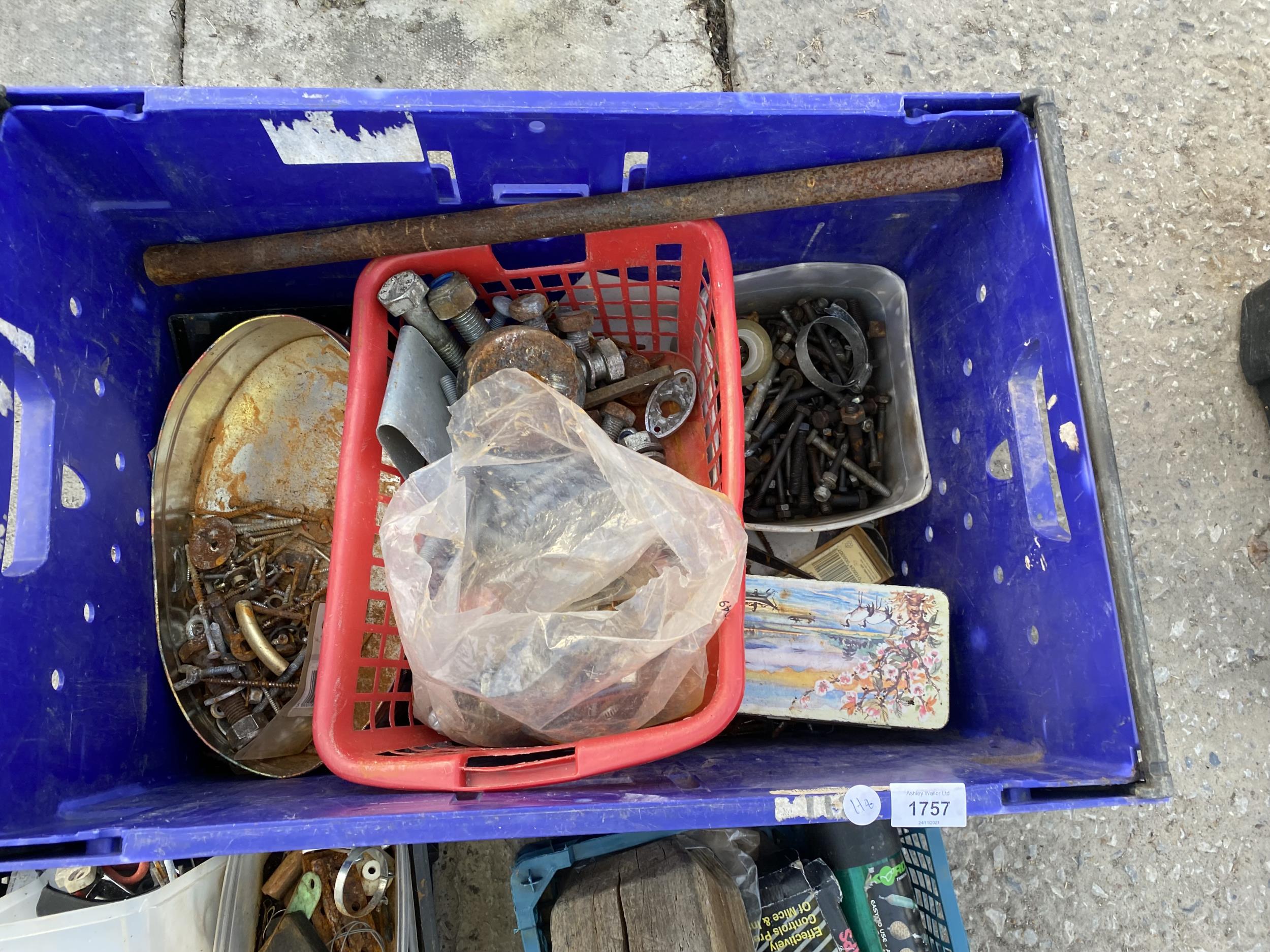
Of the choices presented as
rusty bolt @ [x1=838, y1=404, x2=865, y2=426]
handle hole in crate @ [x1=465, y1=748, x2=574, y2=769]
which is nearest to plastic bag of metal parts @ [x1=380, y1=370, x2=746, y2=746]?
handle hole in crate @ [x1=465, y1=748, x2=574, y2=769]

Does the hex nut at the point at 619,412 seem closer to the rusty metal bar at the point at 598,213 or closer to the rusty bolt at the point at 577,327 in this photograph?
the rusty bolt at the point at 577,327

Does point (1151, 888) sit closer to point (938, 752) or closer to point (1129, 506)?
point (1129, 506)

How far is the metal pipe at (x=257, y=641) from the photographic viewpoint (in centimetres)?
129

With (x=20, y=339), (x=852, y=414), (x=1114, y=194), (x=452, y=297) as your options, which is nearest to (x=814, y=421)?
(x=852, y=414)

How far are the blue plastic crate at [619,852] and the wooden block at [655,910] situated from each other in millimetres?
43

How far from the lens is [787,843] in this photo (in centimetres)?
143

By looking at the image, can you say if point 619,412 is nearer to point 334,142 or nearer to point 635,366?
point 635,366

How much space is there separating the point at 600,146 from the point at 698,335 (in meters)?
0.39

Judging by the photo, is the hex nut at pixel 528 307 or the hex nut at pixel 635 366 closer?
the hex nut at pixel 528 307

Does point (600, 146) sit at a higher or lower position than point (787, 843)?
higher

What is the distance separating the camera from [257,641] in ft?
4.23

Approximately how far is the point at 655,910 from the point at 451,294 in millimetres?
958

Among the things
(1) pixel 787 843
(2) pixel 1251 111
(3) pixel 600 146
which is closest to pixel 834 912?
(1) pixel 787 843

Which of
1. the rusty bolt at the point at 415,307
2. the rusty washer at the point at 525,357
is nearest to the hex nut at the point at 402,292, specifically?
the rusty bolt at the point at 415,307
